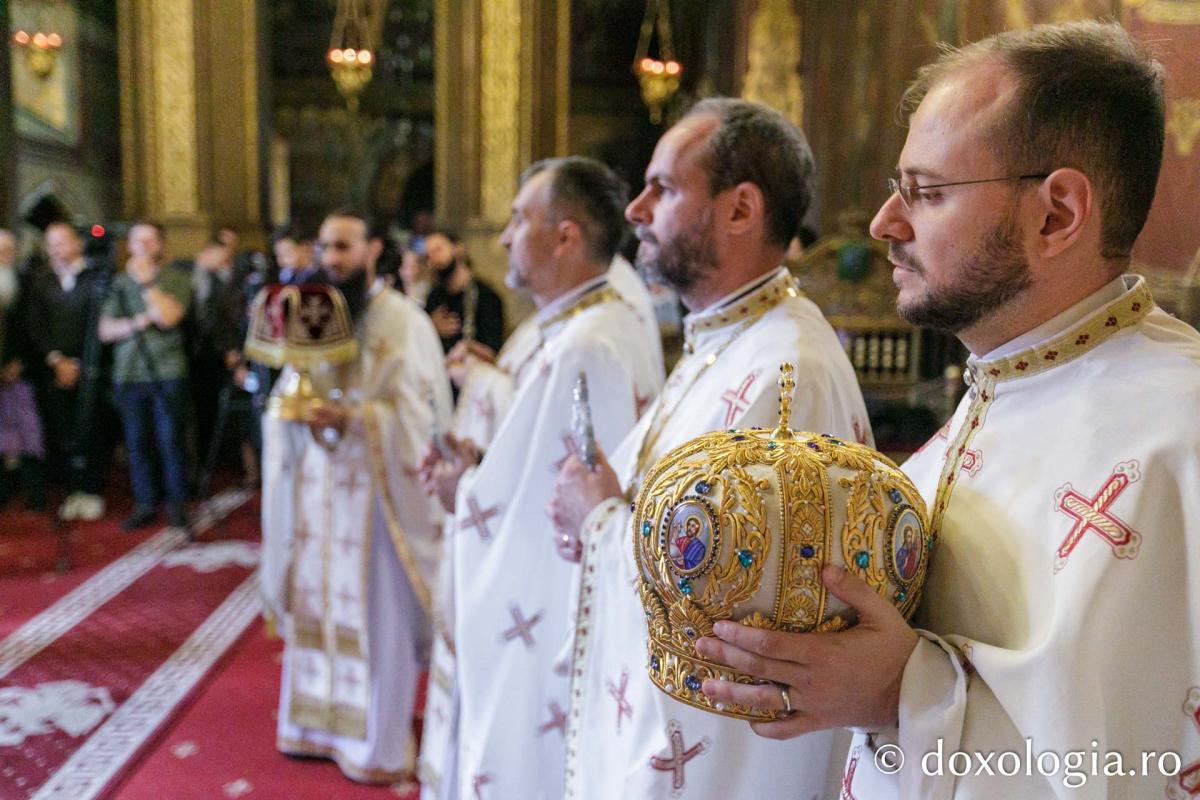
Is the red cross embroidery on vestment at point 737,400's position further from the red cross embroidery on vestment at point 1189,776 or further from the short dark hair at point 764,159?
the red cross embroidery on vestment at point 1189,776

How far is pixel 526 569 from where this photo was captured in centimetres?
234

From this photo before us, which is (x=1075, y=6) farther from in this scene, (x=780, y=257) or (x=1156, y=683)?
(x=1156, y=683)

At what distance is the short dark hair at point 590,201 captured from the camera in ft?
8.40

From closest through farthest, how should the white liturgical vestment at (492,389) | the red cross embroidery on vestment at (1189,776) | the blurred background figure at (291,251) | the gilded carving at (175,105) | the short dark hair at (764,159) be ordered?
the red cross embroidery on vestment at (1189,776)
the short dark hair at (764,159)
the white liturgical vestment at (492,389)
the blurred background figure at (291,251)
the gilded carving at (175,105)

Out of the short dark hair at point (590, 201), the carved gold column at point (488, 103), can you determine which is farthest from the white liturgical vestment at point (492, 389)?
the carved gold column at point (488, 103)

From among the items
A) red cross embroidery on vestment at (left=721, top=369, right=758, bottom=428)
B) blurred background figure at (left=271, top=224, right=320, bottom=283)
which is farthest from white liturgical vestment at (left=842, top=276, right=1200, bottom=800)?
blurred background figure at (left=271, top=224, right=320, bottom=283)

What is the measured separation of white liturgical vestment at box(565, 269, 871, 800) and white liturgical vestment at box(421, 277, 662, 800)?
414mm

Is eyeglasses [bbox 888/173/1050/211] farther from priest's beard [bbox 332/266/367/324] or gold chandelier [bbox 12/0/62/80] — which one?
gold chandelier [bbox 12/0/62/80]

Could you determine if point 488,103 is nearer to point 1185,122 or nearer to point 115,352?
point 115,352

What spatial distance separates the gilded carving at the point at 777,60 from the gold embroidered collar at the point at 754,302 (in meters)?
7.97

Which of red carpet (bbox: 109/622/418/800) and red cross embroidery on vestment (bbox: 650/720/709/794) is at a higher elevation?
red cross embroidery on vestment (bbox: 650/720/709/794)

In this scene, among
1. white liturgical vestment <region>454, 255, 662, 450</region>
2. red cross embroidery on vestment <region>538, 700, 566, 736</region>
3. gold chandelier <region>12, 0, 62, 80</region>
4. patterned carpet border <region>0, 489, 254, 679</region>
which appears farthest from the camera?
gold chandelier <region>12, 0, 62, 80</region>

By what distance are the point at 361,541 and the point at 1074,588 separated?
9.18ft

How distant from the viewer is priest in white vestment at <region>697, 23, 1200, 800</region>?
34.3 inches
